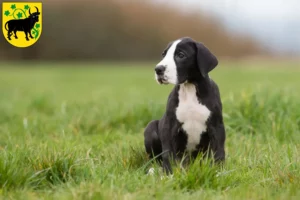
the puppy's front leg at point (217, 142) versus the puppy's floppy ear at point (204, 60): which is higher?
the puppy's floppy ear at point (204, 60)

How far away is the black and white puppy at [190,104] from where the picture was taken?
354 cm

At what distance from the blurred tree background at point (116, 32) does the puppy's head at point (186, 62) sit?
66.1 ft

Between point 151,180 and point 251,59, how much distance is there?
77.3ft

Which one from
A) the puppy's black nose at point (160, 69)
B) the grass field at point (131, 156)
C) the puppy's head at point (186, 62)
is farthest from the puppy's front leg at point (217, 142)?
→ the puppy's black nose at point (160, 69)

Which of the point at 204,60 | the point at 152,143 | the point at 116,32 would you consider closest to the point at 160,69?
the point at 204,60

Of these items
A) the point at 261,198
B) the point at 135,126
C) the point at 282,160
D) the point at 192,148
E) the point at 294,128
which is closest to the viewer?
the point at 261,198

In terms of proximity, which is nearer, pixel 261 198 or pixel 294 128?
pixel 261 198

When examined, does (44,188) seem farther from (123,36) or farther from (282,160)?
(123,36)

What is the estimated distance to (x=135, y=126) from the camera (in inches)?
214

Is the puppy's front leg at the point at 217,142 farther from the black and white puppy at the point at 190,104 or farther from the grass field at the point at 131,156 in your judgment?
the grass field at the point at 131,156

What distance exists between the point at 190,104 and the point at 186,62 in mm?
304

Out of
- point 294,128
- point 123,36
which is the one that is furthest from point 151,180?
point 123,36

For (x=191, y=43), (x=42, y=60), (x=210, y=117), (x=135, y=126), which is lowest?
(x=42, y=60)

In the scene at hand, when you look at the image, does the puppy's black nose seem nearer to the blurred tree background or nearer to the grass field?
the grass field
